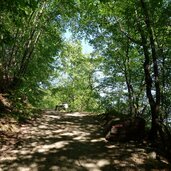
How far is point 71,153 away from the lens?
8.99m

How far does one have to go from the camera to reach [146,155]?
8.91 m

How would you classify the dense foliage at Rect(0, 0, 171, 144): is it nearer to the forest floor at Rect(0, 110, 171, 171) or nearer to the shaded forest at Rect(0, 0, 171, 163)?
the shaded forest at Rect(0, 0, 171, 163)

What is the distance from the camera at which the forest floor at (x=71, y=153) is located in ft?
26.2

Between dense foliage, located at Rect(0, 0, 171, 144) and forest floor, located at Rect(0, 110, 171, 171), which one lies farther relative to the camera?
dense foliage, located at Rect(0, 0, 171, 144)

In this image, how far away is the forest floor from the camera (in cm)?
798

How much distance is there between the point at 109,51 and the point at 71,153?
1342 centimetres

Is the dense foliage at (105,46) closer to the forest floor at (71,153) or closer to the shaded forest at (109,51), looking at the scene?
the shaded forest at (109,51)

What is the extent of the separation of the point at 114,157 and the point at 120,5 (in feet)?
23.4

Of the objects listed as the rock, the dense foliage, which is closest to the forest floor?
the rock

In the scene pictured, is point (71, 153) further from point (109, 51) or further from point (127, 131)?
point (109, 51)

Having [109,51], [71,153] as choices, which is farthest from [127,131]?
[109,51]

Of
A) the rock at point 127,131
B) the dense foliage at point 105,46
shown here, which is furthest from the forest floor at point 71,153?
the dense foliage at point 105,46

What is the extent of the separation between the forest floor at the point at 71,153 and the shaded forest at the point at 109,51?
1.08m

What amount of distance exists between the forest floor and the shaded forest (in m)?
1.08
